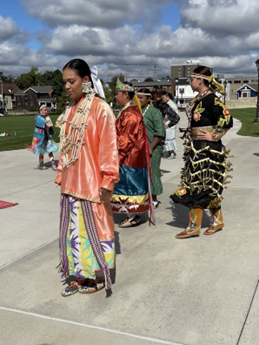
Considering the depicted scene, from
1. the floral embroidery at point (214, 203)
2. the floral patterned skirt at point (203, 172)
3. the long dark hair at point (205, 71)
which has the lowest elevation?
the floral embroidery at point (214, 203)

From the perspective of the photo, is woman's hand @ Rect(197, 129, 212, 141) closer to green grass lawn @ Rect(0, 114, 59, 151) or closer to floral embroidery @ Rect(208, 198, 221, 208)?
floral embroidery @ Rect(208, 198, 221, 208)

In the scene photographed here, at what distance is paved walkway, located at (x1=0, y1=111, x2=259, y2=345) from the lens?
287cm

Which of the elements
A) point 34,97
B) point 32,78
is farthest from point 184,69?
point 34,97

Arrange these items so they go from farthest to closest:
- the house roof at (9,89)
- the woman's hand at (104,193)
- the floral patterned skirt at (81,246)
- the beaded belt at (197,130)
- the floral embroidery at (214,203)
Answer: the house roof at (9,89)
the floral embroidery at (214,203)
the beaded belt at (197,130)
the floral patterned skirt at (81,246)
the woman's hand at (104,193)

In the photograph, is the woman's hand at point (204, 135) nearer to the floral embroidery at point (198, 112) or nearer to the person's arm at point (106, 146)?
the floral embroidery at point (198, 112)

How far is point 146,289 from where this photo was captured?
3539mm

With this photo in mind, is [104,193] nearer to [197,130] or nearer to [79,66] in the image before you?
[79,66]

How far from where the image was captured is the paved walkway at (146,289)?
9.41ft

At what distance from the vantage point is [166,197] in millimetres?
7031

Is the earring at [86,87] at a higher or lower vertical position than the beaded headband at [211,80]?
lower

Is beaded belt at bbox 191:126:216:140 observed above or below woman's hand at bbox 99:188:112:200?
above

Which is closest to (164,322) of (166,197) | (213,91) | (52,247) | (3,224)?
(52,247)

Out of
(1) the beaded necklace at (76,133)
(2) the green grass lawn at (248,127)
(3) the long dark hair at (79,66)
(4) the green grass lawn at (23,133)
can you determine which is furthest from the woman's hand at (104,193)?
(2) the green grass lawn at (248,127)

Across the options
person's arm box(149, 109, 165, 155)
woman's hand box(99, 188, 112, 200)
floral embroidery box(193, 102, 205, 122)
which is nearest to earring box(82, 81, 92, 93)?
woman's hand box(99, 188, 112, 200)
